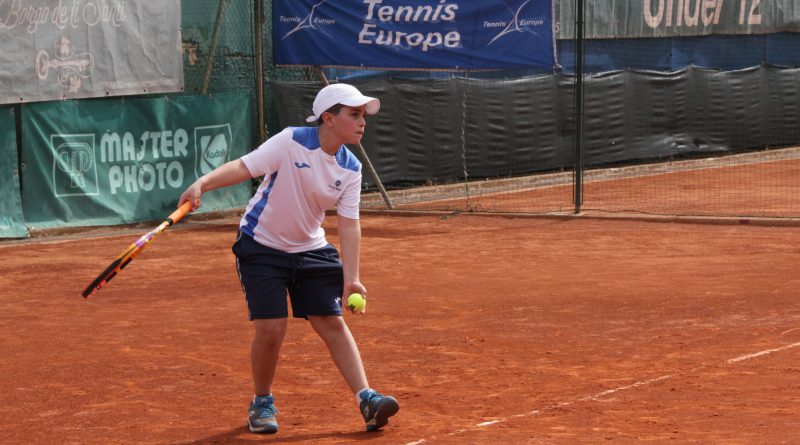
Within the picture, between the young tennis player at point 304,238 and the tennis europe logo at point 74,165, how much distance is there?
9.70 meters

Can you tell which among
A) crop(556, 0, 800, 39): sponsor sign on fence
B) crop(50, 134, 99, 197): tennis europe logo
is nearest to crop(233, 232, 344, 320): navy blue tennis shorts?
crop(50, 134, 99, 197): tennis europe logo

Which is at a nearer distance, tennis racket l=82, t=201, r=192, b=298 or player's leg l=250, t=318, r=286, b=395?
tennis racket l=82, t=201, r=192, b=298

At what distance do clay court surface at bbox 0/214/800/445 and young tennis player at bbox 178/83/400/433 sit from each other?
32 centimetres

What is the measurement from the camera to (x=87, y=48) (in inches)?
635

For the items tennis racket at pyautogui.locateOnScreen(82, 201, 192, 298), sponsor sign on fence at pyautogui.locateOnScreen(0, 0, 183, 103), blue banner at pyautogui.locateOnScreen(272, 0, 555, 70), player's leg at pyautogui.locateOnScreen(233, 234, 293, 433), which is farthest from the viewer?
blue banner at pyautogui.locateOnScreen(272, 0, 555, 70)

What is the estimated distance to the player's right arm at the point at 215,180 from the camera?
245 inches

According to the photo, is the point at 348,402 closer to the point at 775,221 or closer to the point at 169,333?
the point at 169,333

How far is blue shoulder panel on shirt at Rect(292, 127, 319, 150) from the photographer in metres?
6.50

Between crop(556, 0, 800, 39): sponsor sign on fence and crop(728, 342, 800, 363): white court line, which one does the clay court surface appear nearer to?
crop(728, 342, 800, 363): white court line

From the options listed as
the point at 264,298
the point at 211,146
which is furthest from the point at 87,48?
the point at 264,298

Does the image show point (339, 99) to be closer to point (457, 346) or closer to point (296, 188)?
point (296, 188)

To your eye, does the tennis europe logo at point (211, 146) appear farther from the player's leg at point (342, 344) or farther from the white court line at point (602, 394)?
the player's leg at point (342, 344)

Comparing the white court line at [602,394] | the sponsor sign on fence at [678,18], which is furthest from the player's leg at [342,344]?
the sponsor sign on fence at [678,18]

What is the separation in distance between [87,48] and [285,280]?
33.9 ft
